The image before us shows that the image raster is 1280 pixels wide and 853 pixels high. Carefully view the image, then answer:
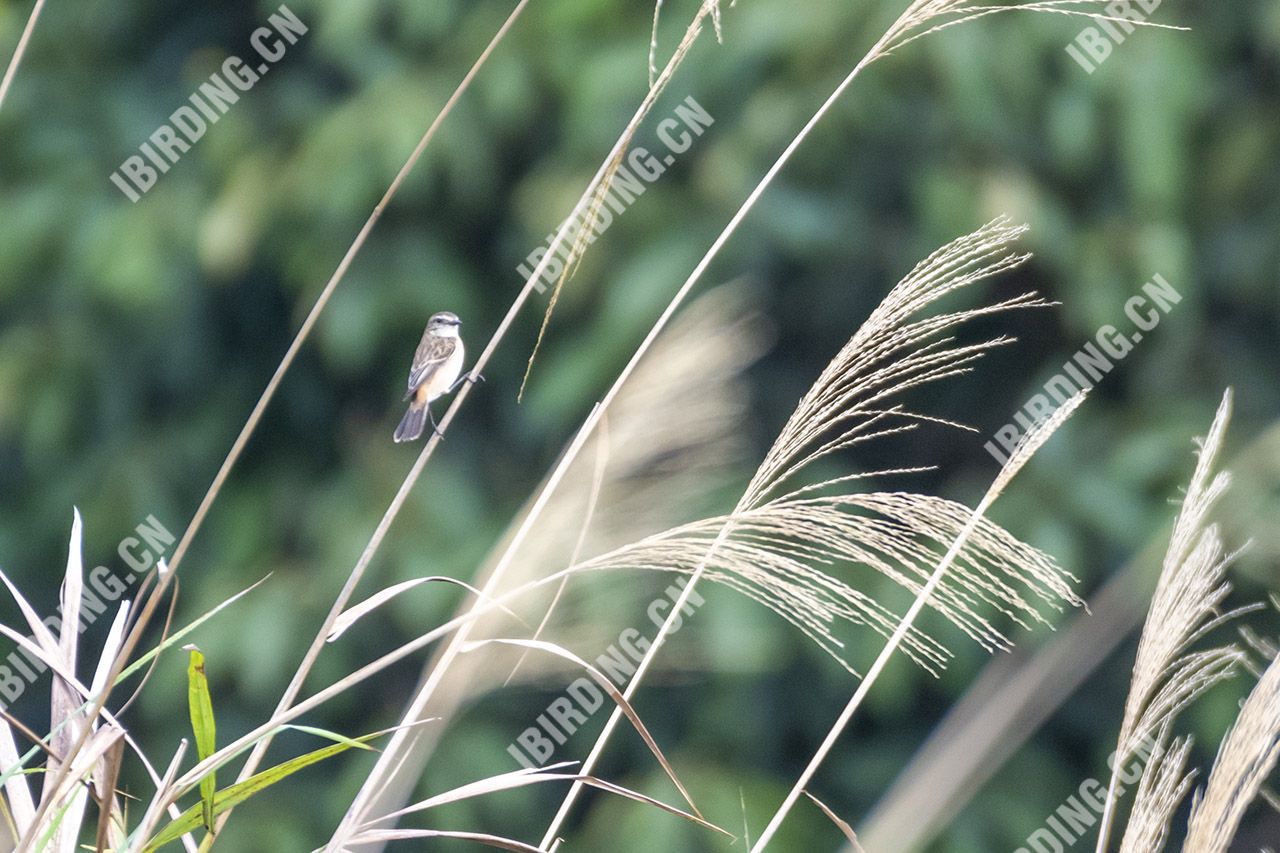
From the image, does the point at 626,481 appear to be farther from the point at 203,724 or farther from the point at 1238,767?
the point at 1238,767

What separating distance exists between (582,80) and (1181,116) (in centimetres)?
168

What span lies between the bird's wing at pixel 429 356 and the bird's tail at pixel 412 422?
80mm

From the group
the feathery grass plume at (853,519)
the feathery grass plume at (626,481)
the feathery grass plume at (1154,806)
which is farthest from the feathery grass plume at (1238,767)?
the feathery grass plume at (626,481)

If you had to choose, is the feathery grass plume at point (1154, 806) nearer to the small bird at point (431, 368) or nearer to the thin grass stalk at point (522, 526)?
the thin grass stalk at point (522, 526)

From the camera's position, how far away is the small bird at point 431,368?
3.15 m

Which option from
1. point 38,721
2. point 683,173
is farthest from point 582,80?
point 38,721

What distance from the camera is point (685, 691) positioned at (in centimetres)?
400

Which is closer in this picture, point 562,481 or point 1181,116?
point 562,481

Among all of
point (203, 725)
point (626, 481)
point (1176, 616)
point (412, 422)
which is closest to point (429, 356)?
point (412, 422)

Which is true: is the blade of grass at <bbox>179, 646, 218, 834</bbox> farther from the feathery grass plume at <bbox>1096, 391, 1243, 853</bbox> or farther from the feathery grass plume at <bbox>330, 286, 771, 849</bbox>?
the feathery grass plume at <bbox>1096, 391, 1243, 853</bbox>

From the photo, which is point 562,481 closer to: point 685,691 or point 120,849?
point 120,849

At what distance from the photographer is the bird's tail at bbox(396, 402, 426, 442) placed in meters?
3.15

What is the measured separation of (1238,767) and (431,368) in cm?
227

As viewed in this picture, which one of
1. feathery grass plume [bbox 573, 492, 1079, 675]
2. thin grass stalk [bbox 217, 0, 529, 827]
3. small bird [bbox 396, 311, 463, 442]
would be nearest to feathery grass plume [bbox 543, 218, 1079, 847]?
feathery grass plume [bbox 573, 492, 1079, 675]
